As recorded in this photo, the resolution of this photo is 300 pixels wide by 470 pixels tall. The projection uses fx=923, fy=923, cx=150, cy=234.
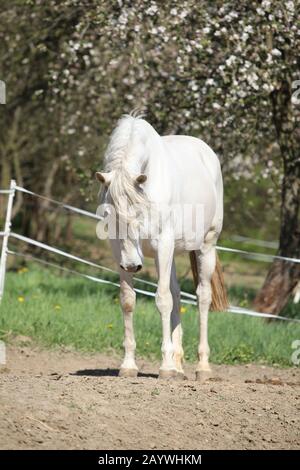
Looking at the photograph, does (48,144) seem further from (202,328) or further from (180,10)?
(202,328)

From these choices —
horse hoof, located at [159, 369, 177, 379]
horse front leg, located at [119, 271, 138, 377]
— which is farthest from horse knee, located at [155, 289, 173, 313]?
horse hoof, located at [159, 369, 177, 379]

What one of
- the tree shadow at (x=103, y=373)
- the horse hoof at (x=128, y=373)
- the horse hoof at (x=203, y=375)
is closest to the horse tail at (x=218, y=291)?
the tree shadow at (x=103, y=373)

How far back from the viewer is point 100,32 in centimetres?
963

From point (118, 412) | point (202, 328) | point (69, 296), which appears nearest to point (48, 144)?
point (69, 296)

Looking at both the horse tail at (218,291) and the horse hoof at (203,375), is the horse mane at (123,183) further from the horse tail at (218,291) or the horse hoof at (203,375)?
the horse tail at (218,291)

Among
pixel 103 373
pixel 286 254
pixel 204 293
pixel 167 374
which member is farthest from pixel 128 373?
pixel 286 254

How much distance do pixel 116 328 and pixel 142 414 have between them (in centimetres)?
387

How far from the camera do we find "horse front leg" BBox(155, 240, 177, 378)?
6855mm

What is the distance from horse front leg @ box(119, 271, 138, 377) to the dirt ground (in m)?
0.53

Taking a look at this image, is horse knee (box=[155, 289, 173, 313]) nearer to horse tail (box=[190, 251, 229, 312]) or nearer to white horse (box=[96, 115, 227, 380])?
white horse (box=[96, 115, 227, 380])

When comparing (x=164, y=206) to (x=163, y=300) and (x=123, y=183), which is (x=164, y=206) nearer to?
(x=123, y=183)

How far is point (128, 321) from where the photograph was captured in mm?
7145

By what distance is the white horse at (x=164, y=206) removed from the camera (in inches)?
256

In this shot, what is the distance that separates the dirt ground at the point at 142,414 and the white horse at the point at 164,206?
731 millimetres
